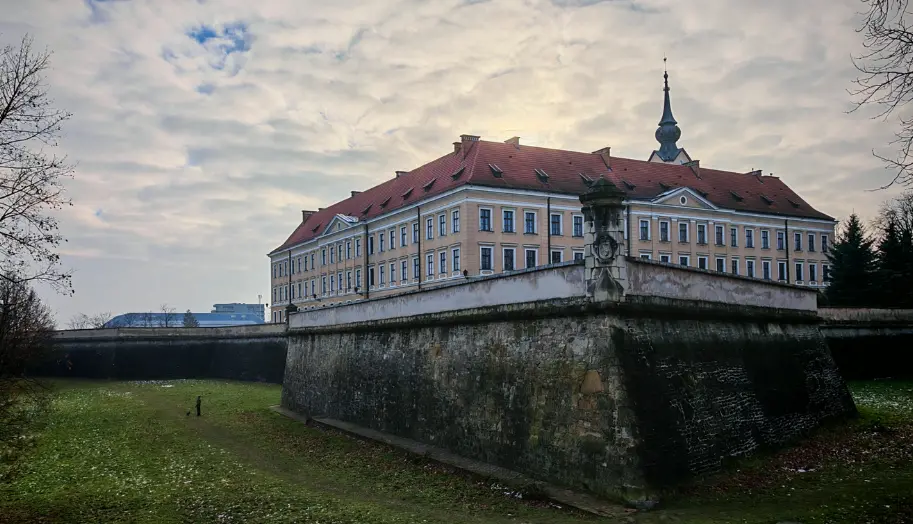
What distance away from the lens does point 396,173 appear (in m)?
63.2

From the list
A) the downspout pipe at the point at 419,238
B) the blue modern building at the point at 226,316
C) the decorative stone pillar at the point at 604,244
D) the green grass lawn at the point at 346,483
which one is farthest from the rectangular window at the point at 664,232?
the blue modern building at the point at 226,316

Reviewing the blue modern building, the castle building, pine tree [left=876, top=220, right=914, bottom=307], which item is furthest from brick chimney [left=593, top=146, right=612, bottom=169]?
the blue modern building

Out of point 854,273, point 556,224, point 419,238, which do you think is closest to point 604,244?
point 854,273

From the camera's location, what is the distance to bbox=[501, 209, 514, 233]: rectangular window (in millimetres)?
48094

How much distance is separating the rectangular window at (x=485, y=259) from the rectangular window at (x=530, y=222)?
11.0 ft

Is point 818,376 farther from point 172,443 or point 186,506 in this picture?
point 172,443

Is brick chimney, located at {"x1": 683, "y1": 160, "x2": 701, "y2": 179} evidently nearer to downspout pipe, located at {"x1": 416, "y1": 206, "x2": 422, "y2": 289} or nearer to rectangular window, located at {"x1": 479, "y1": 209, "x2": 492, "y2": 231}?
rectangular window, located at {"x1": 479, "y1": 209, "x2": 492, "y2": 231}

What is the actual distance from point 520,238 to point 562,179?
6.11m

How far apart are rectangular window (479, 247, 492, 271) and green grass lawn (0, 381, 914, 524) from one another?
23870 mm

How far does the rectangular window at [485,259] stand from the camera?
47269 mm

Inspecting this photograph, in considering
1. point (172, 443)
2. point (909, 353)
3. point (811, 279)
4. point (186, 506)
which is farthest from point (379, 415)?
point (811, 279)

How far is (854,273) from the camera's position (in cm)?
3903

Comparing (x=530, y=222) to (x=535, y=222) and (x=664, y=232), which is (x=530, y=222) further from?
(x=664, y=232)

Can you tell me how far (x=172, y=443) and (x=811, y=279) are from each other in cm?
5631
